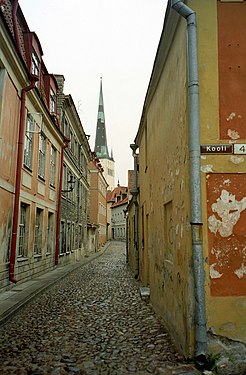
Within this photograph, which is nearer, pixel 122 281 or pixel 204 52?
pixel 204 52

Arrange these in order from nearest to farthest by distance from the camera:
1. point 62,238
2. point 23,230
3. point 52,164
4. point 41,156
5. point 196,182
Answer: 1. point 196,182
2. point 23,230
3. point 41,156
4. point 52,164
5. point 62,238

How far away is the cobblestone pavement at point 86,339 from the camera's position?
179 inches

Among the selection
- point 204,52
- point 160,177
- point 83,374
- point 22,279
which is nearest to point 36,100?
point 22,279

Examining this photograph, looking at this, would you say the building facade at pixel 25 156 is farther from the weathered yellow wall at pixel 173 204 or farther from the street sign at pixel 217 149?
the street sign at pixel 217 149

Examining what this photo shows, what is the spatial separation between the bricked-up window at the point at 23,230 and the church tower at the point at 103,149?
238ft

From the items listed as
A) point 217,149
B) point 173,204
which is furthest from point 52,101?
point 217,149

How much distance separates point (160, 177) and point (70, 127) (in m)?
15.5

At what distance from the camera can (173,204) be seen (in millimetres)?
5746

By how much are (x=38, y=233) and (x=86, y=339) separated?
365 inches

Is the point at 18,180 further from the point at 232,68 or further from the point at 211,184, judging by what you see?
the point at 232,68

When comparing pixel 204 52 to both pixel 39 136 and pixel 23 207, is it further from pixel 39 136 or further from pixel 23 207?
pixel 39 136

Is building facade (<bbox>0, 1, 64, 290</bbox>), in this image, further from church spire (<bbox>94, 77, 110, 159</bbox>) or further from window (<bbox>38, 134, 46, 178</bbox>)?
church spire (<bbox>94, 77, 110, 159</bbox>)

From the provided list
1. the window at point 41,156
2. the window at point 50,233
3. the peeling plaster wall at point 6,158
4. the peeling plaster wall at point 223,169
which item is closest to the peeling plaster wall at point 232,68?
the peeling plaster wall at point 223,169

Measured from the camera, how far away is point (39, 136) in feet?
46.0
